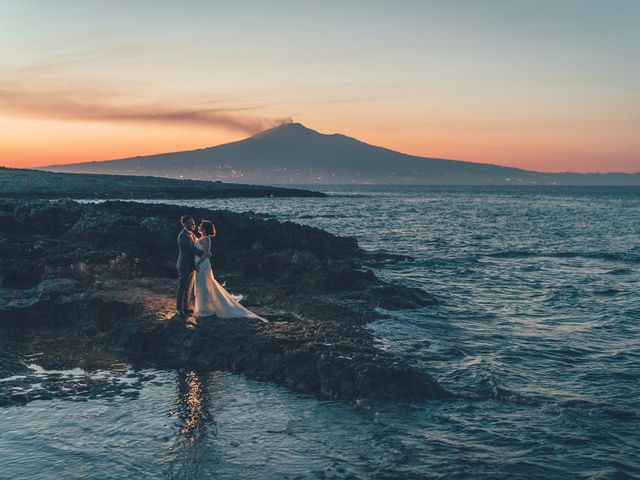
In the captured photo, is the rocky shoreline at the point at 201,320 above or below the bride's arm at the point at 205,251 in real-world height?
below

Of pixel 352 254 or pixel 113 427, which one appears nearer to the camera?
pixel 113 427

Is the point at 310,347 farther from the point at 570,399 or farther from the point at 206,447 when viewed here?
the point at 570,399

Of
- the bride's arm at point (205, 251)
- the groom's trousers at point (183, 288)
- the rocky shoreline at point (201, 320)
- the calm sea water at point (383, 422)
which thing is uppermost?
the bride's arm at point (205, 251)

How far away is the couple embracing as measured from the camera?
12641 mm

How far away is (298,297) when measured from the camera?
16234 mm

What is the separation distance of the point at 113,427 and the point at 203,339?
11.5ft

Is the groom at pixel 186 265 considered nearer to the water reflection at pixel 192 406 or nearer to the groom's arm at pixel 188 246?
the groom's arm at pixel 188 246

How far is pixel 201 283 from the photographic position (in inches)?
498

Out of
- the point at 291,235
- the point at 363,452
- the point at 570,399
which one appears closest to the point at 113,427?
the point at 363,452

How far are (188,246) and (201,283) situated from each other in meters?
0.93

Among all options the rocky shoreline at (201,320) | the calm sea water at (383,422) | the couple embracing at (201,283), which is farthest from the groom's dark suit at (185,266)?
the calm sea water at (383,422)

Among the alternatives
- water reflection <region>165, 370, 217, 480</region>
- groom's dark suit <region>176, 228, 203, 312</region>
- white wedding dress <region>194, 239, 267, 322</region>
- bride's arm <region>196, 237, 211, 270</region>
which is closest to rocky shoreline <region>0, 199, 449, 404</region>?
white wedding dress <region>194, 239, 267, 322</region>

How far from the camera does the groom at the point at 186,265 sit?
1287cm

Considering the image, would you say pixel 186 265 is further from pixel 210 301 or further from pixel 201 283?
pixel 210 301
